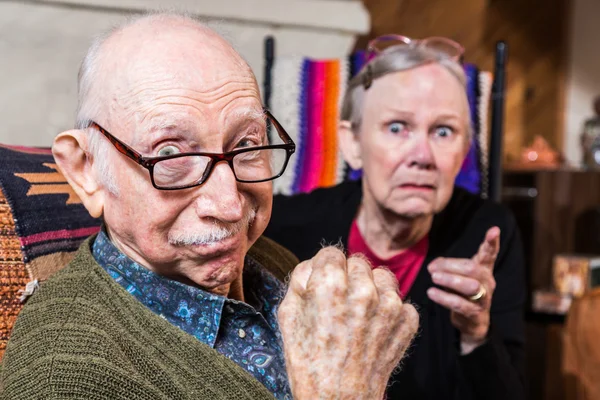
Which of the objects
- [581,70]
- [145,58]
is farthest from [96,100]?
[581,70]

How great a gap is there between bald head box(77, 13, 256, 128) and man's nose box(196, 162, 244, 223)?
11 centimetres

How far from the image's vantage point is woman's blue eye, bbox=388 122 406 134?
4.74ft

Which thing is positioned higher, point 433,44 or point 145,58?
point 433,44

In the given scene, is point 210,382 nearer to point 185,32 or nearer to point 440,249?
point 185,32

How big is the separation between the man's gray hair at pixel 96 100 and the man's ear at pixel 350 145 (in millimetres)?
813

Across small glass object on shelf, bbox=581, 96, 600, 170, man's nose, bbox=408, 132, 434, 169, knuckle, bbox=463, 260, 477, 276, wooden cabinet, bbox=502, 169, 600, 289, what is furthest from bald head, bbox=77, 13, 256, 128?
small glass object on shelf, bbox=581, 96, 600, 170

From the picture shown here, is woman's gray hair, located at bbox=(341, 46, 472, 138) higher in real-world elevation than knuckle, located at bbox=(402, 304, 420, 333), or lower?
higher

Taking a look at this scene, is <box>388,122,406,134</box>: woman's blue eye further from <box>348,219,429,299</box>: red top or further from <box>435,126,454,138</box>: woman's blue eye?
<box>348,219,429,299</box>: red top

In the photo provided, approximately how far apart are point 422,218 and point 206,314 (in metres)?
0.78

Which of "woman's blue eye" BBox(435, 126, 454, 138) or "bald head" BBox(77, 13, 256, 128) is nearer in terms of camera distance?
"bald head" BBox(77, 13, 256, 128)

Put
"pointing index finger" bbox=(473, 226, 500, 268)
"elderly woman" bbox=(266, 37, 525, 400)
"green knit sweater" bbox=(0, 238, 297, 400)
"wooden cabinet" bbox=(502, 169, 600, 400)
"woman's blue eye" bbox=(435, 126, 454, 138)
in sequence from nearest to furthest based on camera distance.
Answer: "green knit sweater" bbox=(0, 238, 297, 400), "pointing index finger" bbox=(473, 226, 500, 268), "elderly woman" bbox=(266, 37, 525, 400), "woman's blue eye" bbox=(435, 126, 454, 138), "wooden cabinet" bbox=(502, 169, 600, 400)

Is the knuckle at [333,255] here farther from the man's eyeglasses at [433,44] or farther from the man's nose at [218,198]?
the man's eyeglasses at [433,44]

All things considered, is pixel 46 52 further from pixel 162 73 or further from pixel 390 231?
pixel 162 73

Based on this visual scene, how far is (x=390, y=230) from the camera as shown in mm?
1482
